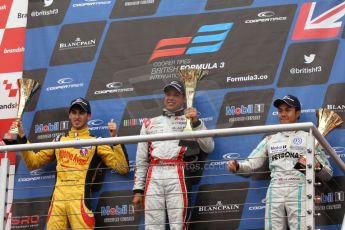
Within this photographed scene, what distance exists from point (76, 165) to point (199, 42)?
1413 mm

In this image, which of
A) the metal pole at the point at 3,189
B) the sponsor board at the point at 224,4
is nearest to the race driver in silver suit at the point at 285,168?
the sponsor board at the point at 224,4

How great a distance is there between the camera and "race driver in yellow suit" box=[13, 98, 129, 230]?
280 inches

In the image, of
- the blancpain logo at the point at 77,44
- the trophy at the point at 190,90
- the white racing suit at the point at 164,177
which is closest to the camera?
the white racing suit at the point at 164,177

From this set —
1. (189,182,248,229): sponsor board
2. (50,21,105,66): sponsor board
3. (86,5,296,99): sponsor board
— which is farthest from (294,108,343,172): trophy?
(50,21,105,66): sponsor board

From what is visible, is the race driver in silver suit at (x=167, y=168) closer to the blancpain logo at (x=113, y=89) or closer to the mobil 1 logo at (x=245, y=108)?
→ the mobil 1 logo at (x=245, y=108)

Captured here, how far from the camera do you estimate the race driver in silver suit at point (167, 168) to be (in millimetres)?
6941

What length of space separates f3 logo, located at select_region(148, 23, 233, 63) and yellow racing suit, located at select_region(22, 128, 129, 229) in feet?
3.07

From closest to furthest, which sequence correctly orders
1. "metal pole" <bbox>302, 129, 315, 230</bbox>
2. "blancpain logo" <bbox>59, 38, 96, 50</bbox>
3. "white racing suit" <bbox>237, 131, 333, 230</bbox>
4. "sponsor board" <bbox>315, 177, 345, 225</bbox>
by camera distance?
"metal pole" <bbox>302, 129, 315, 230</bbox>, "white racing suit" <bbox>237, 131, 333, 230</bbox>, "sponsor board" <bbox>315, 177, 345, 225</bbox>, "blancpain logo" <bbox>59, 38, 96, 50</bbox>

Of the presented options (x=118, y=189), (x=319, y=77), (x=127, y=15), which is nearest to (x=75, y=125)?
(x=118, y=189)

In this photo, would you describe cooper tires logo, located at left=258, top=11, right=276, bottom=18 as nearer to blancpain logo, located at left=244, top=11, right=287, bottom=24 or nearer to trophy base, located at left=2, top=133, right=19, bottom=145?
blancpain logo, located at left=244, top=11, right=287, bottom=24

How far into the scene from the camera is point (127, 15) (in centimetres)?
815

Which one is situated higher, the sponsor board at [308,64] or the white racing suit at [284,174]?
the sponsor board at [308,64]

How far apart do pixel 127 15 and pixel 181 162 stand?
162cm

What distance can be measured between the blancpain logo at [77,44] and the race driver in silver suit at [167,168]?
3.39ft
